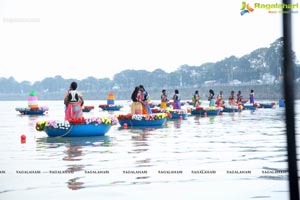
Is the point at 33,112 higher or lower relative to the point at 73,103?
lower

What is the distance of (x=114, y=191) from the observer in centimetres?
770

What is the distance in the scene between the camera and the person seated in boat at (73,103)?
19.0m

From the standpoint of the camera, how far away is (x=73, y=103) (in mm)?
19234

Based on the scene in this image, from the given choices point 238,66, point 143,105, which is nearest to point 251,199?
point 143,105

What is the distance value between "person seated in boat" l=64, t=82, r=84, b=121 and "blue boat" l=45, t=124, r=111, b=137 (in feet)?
1.44

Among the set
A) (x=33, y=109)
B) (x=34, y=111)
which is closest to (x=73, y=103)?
(x=33, y=109)

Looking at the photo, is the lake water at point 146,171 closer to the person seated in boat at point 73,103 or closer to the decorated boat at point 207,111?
the person seated in boat at point 73,103

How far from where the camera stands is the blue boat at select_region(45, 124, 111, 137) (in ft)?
63.4

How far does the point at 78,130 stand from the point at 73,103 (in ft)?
3.61

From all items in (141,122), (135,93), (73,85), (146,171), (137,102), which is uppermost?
(73,85)

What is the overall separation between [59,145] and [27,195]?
29.2ft

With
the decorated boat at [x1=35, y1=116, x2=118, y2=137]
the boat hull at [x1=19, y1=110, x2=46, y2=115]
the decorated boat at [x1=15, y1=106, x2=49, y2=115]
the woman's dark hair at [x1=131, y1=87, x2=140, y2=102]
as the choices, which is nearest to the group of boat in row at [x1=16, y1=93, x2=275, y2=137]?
the decorated boat at [x1=35, y1=116, x2=118, y2=137]

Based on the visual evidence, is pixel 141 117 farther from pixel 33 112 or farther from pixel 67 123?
pixel 33 112

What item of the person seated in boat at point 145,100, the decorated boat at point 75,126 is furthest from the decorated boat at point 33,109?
the decorated boat at point 75,126
